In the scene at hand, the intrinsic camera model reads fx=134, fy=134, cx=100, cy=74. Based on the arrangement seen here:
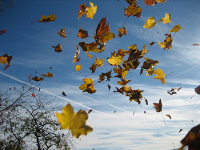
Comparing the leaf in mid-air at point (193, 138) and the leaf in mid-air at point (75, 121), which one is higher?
the leaf in mid-air at point (75, 121)

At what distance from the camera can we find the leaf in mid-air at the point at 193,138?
53 centimetres

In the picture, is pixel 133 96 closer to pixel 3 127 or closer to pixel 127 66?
pixel 127 66

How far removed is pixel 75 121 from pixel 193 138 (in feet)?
1.76

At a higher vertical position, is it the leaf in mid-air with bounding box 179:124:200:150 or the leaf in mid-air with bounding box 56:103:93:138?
the leaf in mid-air with bounding box 56:103:93:138

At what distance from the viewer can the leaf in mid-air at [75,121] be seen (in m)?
0.70

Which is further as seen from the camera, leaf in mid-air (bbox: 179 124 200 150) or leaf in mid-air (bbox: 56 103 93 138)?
leaf in mid-air (bbox: 56 103 93 138)

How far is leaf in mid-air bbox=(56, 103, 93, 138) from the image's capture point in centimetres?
70

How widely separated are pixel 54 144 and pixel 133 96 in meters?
→ 8.20

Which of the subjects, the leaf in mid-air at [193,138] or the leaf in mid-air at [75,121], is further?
the leaf in mid-air at [75,121]

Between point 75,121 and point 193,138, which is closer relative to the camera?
point 193,138

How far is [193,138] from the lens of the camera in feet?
1.76

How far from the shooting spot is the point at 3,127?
30.5ft

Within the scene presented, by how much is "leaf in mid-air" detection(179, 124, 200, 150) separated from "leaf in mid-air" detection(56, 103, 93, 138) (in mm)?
436

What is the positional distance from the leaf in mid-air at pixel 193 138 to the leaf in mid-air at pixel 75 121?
44 cm
